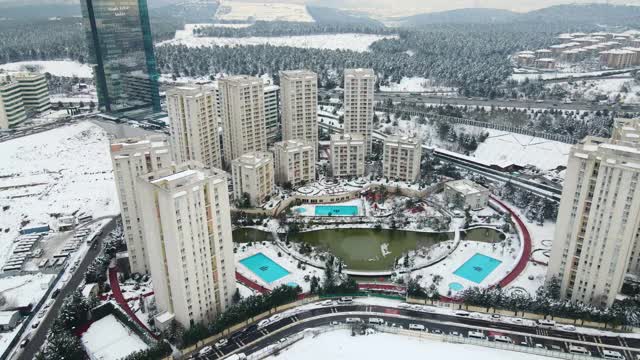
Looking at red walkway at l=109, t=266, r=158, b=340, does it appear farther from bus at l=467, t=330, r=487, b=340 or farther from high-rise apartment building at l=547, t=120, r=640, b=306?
high-rise apartment building at l=547, t=120, r=640, b=306

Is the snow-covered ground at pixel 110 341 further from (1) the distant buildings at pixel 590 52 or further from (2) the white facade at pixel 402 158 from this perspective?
(1) the distant buildings at pixel 590 52

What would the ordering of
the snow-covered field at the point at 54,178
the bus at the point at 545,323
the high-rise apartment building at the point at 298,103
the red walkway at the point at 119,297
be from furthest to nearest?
the high-rise apartment building at the point at 298,103, the snow-covered field at the point at 54,178, the red walkway at the point at 119,297, the bus at the point at 545,323

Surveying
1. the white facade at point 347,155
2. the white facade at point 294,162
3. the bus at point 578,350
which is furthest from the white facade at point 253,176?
the bus at point 578,350

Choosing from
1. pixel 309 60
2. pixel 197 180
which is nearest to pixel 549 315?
pixel 197 180

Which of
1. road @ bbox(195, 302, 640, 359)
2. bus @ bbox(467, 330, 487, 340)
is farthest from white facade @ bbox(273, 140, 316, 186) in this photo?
bus @ bbox(467, 330, 487, 340)

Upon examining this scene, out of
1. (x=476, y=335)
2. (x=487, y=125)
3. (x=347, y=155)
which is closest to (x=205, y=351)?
(x=476, y=335)
